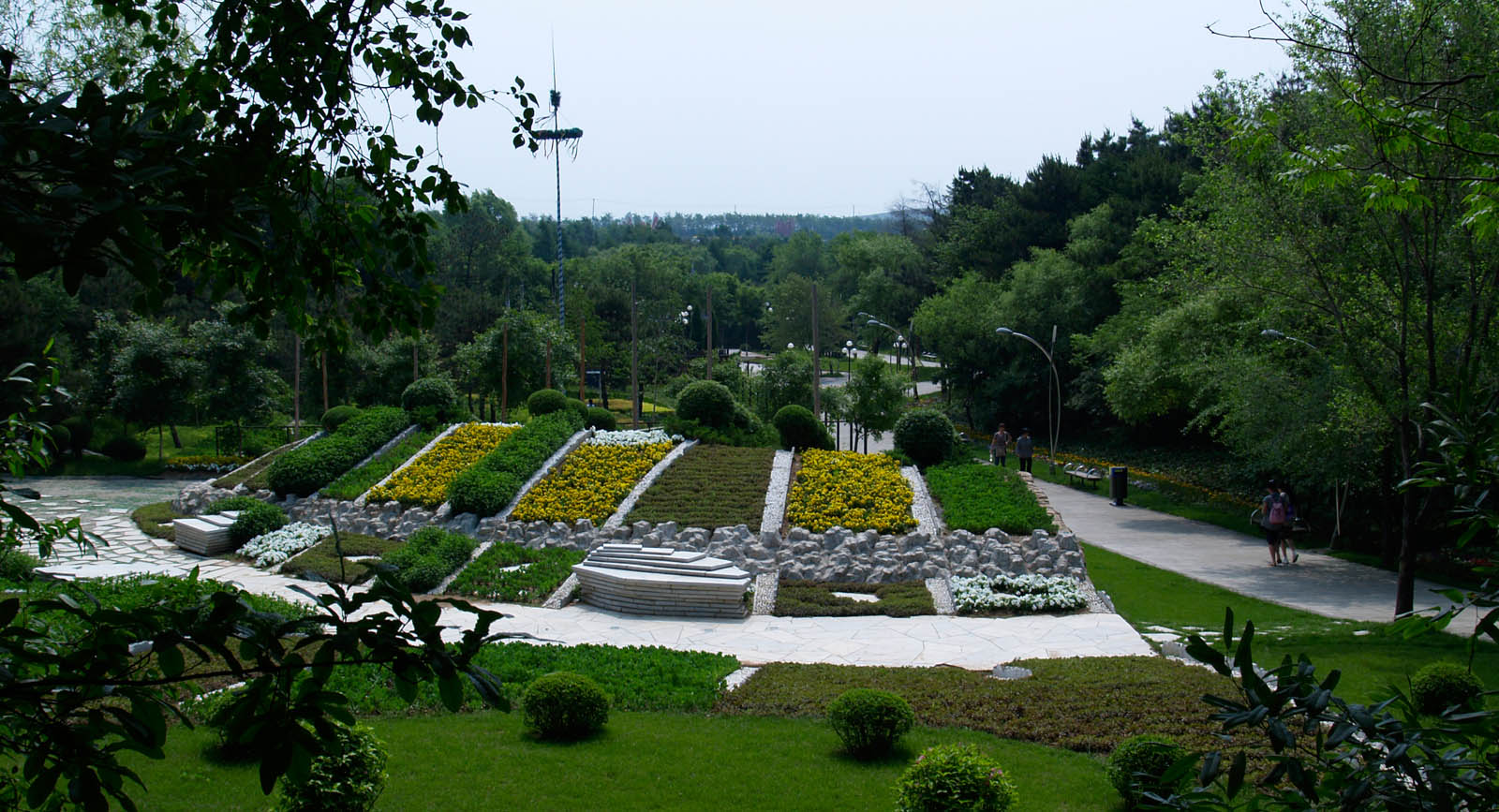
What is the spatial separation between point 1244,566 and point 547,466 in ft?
40.7

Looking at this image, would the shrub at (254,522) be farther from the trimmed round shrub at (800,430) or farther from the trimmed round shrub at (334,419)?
the trimmed round shrub at (800,430)

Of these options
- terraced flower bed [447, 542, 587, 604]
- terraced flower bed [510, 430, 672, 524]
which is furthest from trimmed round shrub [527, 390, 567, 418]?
terraced flower bed [447, 542, 587, 604]

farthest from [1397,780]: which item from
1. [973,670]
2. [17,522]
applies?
[973,670]

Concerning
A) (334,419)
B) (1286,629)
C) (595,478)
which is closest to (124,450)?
(334,419)

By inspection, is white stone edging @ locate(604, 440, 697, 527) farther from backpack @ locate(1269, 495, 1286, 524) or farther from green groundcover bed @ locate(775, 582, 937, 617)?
backpack @ locate(1269, 495, 1286, 524)

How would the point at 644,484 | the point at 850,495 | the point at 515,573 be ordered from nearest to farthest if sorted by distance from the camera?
the point at 515,573 → the point at 850,495 → the point at 644,484

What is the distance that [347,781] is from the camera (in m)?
5.94

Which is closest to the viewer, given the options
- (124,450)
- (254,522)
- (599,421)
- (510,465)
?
(254,522)

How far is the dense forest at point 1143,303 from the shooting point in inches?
200

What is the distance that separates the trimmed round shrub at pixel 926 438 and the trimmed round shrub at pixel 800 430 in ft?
5.05

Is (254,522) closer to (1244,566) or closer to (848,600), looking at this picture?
(848,600)

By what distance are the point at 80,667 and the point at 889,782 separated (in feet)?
18.6

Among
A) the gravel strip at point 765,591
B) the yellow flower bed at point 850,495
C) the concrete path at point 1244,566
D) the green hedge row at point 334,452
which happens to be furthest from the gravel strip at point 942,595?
the green hedge row at point 334,452

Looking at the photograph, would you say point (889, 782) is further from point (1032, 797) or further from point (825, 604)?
point (825, 604)
